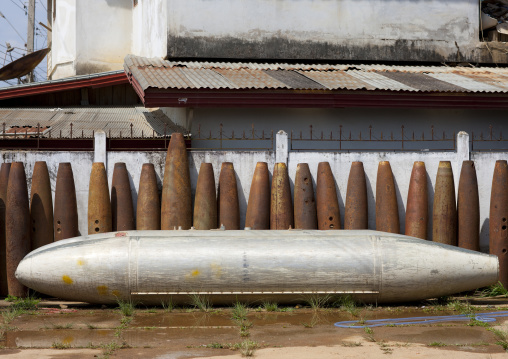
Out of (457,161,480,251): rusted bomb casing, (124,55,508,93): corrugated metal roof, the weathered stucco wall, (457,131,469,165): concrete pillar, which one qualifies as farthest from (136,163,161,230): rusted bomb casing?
the weathered stucco wall

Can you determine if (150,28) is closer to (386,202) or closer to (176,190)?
(176,190)

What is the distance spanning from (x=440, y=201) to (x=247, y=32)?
6140mm

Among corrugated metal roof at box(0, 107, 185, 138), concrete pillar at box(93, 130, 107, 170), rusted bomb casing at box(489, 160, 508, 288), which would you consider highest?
corrugated metal roof at box(0, 107, 185, 138)

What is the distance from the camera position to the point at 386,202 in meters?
10.4

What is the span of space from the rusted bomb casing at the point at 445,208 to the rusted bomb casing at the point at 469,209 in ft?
0.34

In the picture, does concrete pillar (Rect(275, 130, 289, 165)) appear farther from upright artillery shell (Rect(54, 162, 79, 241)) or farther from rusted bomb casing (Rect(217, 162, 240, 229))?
upright artillery shell (Rect(54, 162, 79, 241))

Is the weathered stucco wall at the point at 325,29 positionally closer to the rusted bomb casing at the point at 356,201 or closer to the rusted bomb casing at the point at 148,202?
the rusted bomb casing at the point at 148,202

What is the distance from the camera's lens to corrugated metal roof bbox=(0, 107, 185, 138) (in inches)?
518

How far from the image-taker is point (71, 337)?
291 inches

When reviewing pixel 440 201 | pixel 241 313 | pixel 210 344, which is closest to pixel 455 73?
pixel 440 201

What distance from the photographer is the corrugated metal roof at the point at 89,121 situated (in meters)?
13.1

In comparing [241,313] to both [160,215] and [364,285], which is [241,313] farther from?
[160,215]

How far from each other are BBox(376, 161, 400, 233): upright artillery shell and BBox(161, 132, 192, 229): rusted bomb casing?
9.07 ft

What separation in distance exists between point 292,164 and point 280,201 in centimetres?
66
